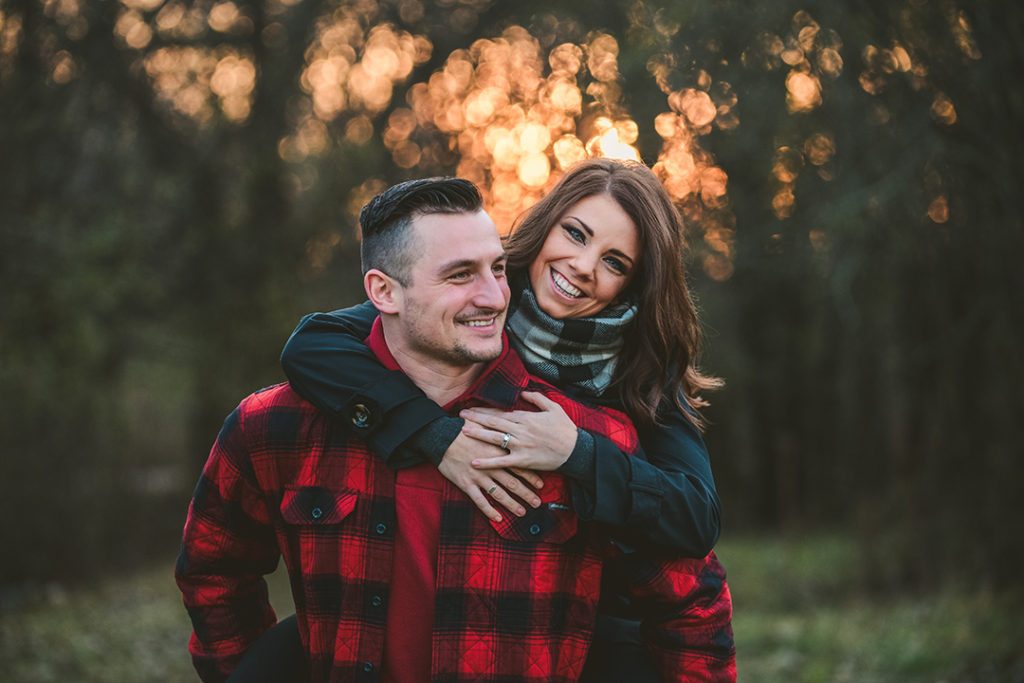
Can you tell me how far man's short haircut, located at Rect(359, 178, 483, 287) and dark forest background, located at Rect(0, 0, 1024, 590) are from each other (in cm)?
310

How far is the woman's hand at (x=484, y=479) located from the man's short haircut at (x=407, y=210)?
458 mm

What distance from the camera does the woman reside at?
7.28 feet

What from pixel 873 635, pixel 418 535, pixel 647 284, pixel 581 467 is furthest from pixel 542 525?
pixel 873 635

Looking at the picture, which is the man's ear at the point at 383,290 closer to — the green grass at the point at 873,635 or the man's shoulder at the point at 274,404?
the man's shoulder at the point at 274,404

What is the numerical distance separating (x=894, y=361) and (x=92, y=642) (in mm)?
7405

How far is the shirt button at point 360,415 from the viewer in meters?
2.27

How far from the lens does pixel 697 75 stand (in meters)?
6.08

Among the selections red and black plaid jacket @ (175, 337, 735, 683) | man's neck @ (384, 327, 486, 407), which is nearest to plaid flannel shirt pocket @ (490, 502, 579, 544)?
red and black plaid jacket @ (175, 337, 735, 683)

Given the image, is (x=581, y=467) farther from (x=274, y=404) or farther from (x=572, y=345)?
(x=274, y=404)

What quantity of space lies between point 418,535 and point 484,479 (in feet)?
0.73

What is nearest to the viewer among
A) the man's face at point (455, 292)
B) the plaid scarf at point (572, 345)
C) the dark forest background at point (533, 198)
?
the man's face at point (455, 292)

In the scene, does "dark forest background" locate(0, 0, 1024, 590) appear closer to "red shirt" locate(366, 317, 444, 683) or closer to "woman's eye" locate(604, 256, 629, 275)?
"woman's eye" locate(604, 256, 629, 275)

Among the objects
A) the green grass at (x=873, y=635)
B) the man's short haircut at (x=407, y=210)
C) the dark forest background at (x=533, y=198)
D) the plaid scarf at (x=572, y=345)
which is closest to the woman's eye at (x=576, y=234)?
the plaid scarf at (x=572, y=345)

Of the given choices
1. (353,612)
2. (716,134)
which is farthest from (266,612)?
(716,134)
